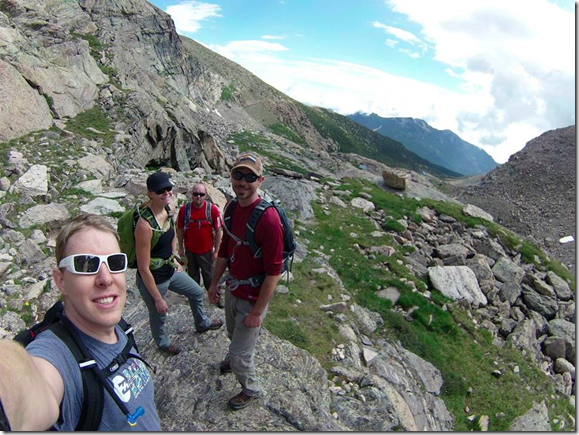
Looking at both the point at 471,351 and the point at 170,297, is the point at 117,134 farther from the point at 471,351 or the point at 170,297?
the point at 471,351

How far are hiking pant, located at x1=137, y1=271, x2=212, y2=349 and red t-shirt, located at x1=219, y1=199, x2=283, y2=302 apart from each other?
138 cm

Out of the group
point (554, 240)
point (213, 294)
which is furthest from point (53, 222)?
point (554, 240)

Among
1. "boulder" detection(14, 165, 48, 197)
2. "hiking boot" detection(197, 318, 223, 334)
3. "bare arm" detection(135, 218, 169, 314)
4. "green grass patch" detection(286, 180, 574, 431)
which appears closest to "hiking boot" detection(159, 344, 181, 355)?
"hiking boot" detection(197, 318, 223, 334)

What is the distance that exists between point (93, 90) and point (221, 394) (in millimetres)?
20888

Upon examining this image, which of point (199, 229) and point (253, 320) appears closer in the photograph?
point (253, 320)

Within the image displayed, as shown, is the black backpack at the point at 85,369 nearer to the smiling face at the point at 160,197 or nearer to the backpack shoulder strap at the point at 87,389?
the backpack shoulder strap at the point at 87,389

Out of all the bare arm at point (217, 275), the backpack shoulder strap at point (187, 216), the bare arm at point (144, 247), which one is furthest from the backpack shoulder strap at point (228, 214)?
the backpack shoulder strap at point (187, 216)

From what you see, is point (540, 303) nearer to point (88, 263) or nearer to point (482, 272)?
point (482, 272)

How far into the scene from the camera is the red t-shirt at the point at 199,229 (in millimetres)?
7379

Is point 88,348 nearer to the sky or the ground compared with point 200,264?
nearer to the sky

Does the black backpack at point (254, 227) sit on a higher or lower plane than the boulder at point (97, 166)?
higher

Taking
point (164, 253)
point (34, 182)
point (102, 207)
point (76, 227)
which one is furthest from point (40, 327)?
point (34, 182)

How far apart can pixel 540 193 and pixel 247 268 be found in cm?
4857

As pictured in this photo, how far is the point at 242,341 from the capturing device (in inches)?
185
